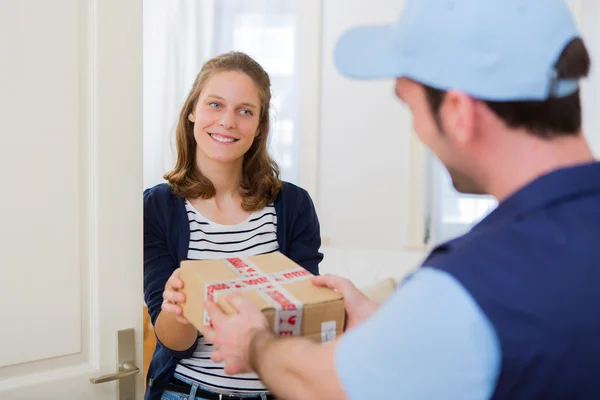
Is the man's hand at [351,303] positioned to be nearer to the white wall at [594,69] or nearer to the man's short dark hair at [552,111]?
the man's short dark hair at [552,111]

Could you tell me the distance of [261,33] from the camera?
3348 mm

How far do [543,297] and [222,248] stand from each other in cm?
100

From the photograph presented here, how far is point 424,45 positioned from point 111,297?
2.86ft

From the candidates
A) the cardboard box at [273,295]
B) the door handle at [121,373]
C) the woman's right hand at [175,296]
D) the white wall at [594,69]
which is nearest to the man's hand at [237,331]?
the cardboard box at [273,295]

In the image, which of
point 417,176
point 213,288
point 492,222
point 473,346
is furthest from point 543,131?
point 417,176

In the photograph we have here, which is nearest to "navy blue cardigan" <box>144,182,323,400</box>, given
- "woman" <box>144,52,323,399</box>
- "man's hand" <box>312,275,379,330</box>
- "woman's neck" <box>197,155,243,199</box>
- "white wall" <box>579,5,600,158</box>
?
"woman" <box>144,52,323,399</box>

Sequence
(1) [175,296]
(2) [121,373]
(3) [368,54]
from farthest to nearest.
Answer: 1. (2) [121,373]
2. (1) [175,296]
3. (3) [368,54]

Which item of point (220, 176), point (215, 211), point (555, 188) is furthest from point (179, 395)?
point (555, 188)

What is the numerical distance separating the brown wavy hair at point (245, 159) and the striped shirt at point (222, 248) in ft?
0.15

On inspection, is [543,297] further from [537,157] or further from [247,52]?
[247,52]

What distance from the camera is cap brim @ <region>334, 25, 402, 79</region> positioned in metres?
0.93

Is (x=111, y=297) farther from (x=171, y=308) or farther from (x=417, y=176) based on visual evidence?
(x=417, y=176)

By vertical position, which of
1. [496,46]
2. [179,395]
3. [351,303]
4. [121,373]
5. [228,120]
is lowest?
[179,395]

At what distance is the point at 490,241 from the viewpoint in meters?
0.74
